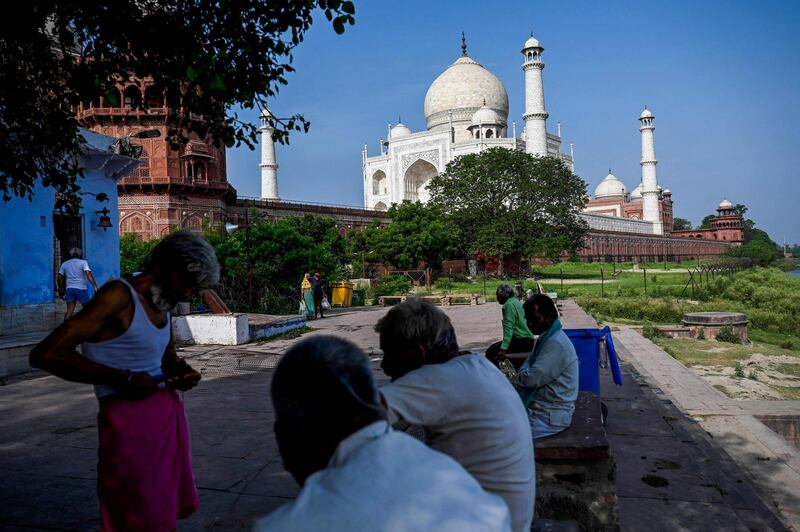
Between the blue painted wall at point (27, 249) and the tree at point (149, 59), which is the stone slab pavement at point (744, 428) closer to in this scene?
the tree at point (149, 59)

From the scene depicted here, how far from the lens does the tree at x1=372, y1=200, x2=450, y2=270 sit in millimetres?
27719

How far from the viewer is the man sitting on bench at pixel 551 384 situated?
292cm

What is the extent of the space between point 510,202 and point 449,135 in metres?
14.4

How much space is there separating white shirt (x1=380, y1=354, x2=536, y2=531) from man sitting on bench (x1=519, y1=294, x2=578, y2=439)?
132cm

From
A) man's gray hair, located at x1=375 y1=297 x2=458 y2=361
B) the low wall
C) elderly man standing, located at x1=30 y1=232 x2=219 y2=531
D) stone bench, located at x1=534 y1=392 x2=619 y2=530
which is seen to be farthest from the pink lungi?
the low wall

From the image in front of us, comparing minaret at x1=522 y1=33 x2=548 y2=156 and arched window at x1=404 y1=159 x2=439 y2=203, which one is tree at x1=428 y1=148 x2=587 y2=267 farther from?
arched window at x1=404 y1=159 x2=439 y2=203

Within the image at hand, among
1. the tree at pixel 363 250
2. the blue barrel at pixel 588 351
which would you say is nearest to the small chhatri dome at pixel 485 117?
the tree at pixel 363 250

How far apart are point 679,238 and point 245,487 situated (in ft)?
227

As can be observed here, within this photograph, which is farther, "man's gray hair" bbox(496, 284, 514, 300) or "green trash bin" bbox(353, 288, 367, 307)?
"green trash bin" bbox(353, 288, 367, 307)

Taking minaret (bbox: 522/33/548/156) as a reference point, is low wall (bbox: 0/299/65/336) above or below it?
below

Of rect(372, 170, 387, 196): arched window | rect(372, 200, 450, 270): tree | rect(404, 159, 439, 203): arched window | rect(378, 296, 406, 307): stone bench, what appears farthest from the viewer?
rect(372, 170, 387, 196): arched window

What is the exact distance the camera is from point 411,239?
27859 mm

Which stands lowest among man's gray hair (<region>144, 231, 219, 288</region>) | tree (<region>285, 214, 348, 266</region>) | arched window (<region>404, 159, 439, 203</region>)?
man's gray hair (<region>144, 231, 219, 288</region>)

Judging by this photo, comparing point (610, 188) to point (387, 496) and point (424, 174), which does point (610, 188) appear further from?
point (387, 496)
